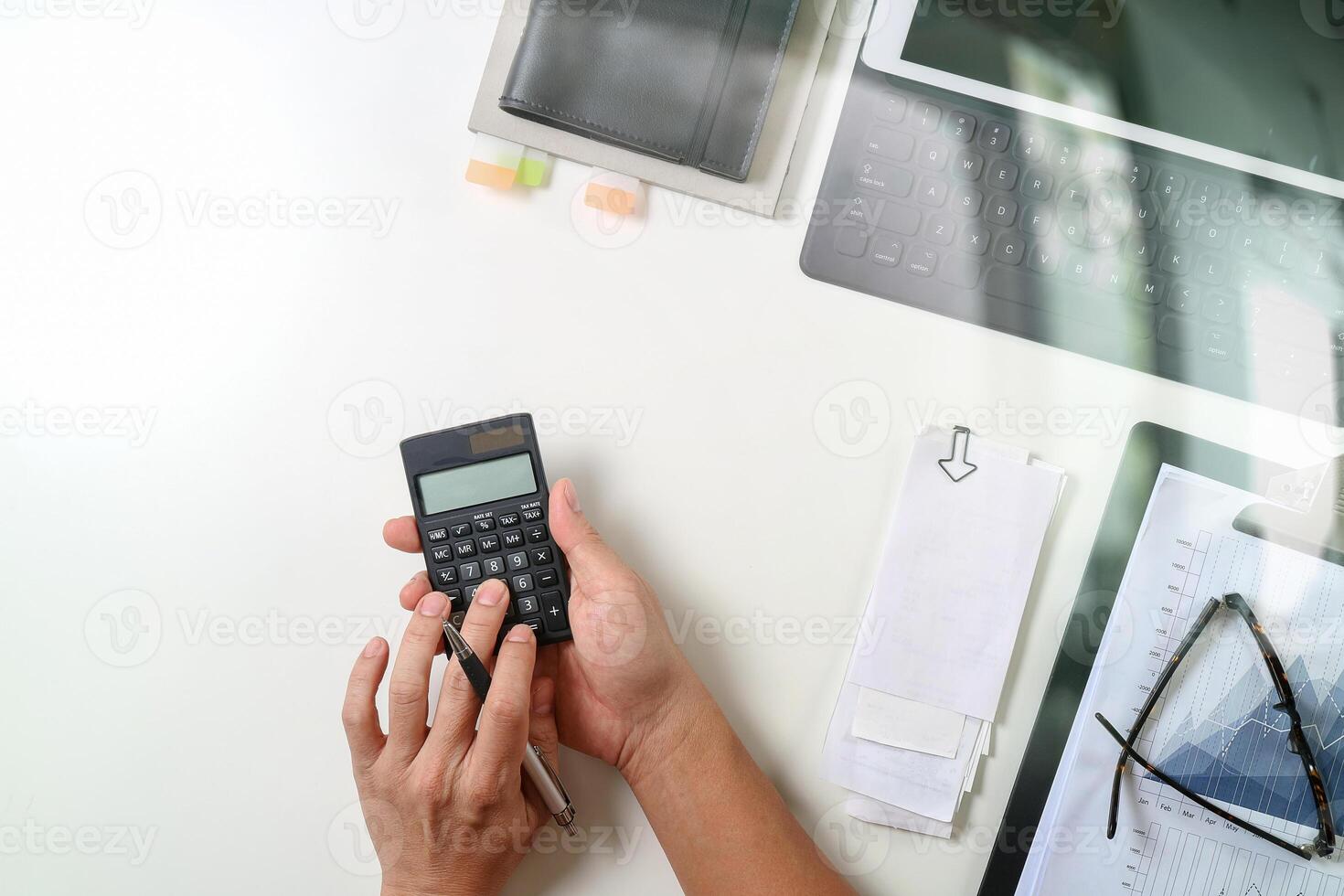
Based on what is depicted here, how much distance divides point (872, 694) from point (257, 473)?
0.50 meters

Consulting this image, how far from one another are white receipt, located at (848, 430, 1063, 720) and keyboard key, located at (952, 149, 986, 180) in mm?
199

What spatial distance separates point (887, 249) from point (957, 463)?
6.7 inches

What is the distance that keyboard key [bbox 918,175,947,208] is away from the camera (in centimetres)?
67

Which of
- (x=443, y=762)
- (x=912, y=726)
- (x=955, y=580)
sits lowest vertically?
(x=443, y=762)

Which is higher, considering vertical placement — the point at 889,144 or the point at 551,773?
the point at 889,144

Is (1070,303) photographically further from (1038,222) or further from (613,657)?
(613,657)

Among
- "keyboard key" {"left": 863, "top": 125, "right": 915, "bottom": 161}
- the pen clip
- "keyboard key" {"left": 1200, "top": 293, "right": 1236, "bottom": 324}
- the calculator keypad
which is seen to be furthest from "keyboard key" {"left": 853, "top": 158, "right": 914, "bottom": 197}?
the pen clip

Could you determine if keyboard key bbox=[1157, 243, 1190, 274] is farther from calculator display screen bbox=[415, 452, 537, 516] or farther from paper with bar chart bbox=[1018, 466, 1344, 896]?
calculator display screen bbox=[415, 452, 537, 516]

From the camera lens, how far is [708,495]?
0.68m

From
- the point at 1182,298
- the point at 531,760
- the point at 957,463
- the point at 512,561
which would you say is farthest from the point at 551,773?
the point at 1182,298

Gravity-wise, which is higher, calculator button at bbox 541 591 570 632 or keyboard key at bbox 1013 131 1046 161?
keyboard key at bbox 1013 131 1046 161

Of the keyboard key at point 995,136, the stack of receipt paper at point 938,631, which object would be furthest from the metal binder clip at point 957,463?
the keyboard key at point 995,136

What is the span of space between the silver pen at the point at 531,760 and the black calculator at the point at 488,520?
0.04 metres

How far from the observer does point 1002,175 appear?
0.67 m
